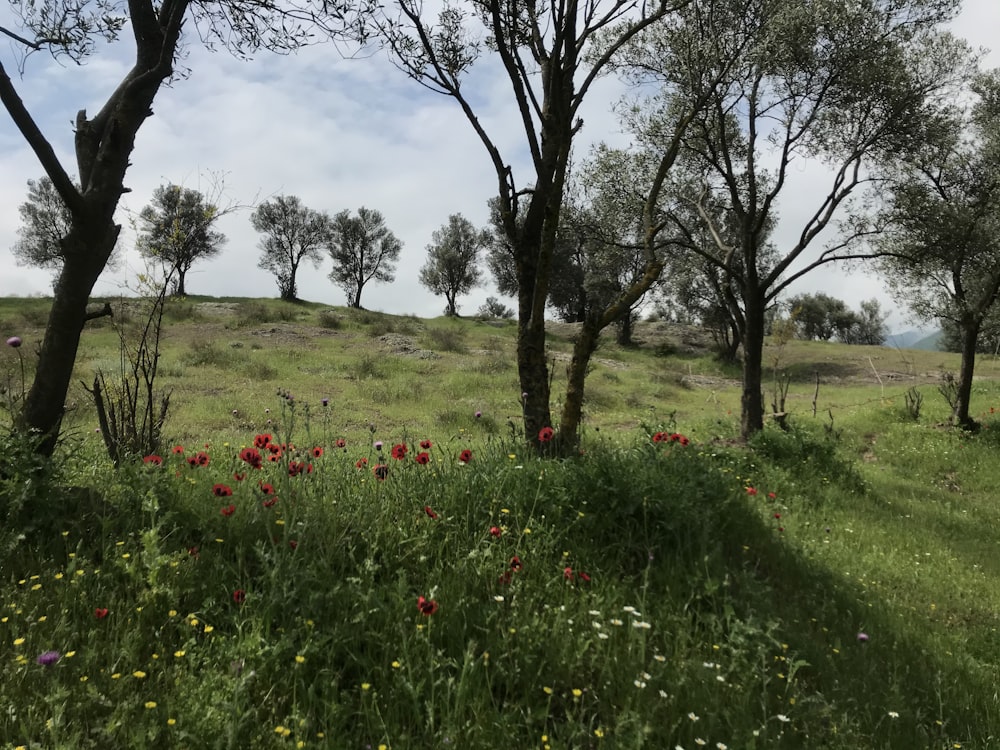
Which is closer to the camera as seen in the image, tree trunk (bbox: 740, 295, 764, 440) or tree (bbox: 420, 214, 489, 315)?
tree trunk (bbox: 740, 295, 764, 440)

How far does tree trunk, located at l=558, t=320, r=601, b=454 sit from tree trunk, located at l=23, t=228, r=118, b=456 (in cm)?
419

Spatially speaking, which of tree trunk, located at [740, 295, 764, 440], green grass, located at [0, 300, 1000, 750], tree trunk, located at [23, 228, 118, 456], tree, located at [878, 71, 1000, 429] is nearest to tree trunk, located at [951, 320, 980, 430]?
tree, located at [878, 71, 1000, 429]

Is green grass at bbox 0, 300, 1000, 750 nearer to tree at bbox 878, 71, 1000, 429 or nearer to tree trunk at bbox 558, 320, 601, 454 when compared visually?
tree trunk at bbox 558, 320, 601, 454

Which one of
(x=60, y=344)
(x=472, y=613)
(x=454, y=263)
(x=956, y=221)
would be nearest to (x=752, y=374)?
(x=956, y=221)

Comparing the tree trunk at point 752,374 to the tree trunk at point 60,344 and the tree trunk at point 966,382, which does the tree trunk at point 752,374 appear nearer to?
the tree trunk at point 966,382

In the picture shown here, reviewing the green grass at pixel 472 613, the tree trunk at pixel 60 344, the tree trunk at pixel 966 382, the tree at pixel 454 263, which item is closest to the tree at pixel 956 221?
the tree trunk at pixel 966 382

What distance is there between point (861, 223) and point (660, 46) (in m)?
6.18

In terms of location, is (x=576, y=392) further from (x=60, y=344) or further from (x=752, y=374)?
(x=752, y=374)

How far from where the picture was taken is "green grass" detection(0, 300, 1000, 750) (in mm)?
2617

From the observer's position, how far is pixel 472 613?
329 centimetres

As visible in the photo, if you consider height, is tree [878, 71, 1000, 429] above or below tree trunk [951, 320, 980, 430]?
above

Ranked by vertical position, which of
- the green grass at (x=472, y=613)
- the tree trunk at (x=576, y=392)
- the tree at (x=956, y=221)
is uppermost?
the tree at (x=956, y=221)

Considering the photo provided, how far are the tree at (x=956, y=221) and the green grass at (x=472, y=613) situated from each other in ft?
30.1

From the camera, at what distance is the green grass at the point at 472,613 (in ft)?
8.59
